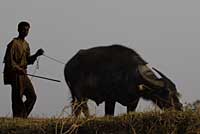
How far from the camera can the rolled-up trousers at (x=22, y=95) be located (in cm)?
1310

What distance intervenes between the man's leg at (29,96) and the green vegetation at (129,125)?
9.87 feet

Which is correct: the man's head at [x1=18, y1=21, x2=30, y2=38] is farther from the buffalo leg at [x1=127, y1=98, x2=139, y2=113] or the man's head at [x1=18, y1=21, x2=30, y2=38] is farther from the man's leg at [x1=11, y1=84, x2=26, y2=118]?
the buffalo leg at [x1=127, y1=98, x2=139, y2=113]

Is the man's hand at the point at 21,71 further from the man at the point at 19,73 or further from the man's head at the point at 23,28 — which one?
the man's head at the point at 23,28

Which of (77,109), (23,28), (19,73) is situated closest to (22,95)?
(19,73)

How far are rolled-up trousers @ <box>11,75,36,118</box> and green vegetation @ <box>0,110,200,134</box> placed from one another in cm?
301

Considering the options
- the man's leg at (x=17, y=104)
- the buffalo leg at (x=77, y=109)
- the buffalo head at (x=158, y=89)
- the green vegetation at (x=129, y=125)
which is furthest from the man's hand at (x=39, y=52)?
the buffalo head at (x=158, y=89)

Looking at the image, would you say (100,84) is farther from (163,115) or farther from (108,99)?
(163,115)

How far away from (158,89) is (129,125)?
33.8 ft

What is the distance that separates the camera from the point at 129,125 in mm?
9281

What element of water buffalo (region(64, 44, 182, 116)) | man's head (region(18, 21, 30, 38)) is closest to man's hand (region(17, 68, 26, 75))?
man's head (region(18, 21, 30, 38))

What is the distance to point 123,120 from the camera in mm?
9422

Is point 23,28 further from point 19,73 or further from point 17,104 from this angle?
point 17,104

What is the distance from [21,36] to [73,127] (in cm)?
430

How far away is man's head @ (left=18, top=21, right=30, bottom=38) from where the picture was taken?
13.0 metres
